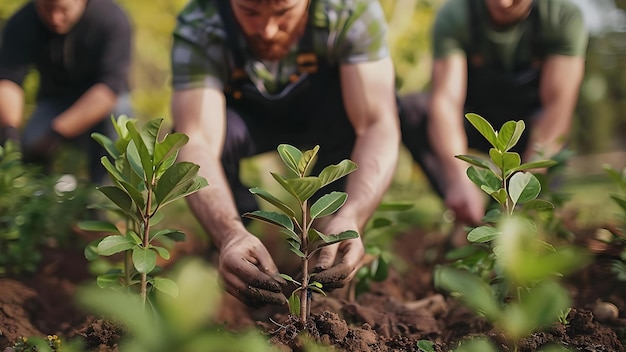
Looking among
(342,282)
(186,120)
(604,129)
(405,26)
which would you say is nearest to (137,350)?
(342,282)

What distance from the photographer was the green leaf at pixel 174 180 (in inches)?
43.3

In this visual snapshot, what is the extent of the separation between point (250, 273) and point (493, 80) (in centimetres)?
134

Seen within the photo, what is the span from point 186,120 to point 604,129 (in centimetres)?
299

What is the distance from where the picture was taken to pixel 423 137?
234cm

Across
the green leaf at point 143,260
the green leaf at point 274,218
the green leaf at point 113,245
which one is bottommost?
the green leaf at point 143,260

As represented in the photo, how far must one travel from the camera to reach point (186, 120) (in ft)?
5.48

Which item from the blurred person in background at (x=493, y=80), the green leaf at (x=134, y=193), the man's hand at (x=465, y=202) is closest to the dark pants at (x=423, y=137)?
the blurred person in background at (x=493, y=80)

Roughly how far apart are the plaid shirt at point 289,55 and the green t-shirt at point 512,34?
520 millimetres

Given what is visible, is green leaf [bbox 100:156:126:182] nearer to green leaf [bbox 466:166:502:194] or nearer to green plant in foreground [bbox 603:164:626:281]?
green leaf [bbox 466:166:502:194]

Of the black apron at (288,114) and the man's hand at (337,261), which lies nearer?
the man's hand at (337,261)

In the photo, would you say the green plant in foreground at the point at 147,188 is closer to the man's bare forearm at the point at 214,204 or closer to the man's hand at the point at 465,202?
the man's bare forearm at the point at 214,204

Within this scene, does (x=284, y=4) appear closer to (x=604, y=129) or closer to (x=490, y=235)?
(x=490, y=235)

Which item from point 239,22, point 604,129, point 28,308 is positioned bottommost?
point 604,129

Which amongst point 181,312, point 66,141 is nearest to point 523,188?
point 181,312
